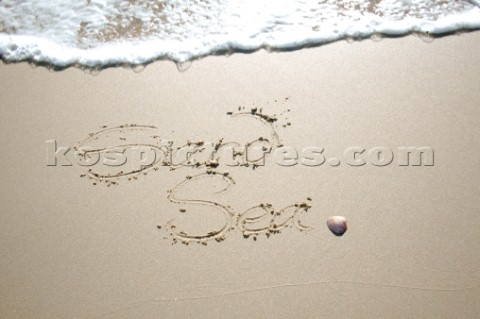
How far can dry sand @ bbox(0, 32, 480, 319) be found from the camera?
2.27 m

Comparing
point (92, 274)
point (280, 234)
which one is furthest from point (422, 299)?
point (92, 274)

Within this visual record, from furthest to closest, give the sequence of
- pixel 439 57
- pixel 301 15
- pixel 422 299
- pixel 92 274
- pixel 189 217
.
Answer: pixel 301 15 → pixel 439 57 → pixel 189 217 → pixel 92 274 → pixel 422 299

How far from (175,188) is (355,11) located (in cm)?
187

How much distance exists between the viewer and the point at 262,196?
2602 millimetres

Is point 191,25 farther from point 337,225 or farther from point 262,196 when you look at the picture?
point 337,225

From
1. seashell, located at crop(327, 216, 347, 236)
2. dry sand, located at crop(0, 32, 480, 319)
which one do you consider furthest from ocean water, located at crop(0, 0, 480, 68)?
seashell, located at crop(327, 216, 347, 236)

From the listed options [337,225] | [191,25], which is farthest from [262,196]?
[191,25]

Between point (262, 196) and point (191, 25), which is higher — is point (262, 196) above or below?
below

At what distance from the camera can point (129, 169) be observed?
2.77m

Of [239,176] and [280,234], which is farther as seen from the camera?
[239,176]

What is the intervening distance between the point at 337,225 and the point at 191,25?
1.92m

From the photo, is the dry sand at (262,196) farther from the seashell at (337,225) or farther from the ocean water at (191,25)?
the ocean water at (191,25)

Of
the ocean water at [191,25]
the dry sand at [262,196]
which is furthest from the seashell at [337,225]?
the ocean water at [191,25]

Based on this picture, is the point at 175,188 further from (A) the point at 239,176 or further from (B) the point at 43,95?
(B) the point at 43,95
